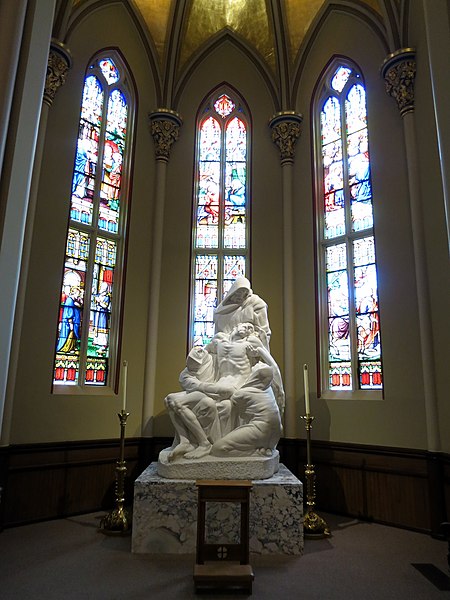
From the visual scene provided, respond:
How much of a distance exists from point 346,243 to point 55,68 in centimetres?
468

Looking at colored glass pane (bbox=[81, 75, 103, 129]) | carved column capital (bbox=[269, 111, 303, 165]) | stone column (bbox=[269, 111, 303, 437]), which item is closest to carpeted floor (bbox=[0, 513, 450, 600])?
stone column (bbox=[269, 111, 303, 437])

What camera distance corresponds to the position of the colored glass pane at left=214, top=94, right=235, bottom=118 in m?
8.45

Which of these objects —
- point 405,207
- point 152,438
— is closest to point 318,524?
point 152,438

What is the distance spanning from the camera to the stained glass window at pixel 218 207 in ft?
25.2

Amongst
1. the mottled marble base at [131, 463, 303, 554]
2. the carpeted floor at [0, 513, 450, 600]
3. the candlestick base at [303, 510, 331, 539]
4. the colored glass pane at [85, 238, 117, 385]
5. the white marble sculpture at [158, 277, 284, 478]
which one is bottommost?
the carpeted floor at [0, 513, 450, 600]

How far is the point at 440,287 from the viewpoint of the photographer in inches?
219

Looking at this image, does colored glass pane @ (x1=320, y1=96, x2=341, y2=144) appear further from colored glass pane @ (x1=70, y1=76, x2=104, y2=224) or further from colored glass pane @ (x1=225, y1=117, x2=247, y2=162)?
colored glass pane @ (x1=70, y1=76, x2=104, y2=224)

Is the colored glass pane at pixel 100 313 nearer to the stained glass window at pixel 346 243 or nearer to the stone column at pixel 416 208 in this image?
the stained glass window at pixel 346 243

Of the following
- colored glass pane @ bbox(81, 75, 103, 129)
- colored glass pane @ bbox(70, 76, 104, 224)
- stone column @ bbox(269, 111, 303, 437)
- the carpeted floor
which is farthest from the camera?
colored glass pane @ bbox(81, 75, 103, 129)

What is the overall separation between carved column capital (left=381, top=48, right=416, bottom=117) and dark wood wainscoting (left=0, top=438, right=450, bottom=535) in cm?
447

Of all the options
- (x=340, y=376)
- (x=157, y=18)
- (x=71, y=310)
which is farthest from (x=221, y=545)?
(x=157, y=18)

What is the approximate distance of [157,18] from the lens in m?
8.07

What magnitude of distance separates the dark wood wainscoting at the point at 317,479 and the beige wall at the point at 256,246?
194 mm

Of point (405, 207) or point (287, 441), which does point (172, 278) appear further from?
point (405, 207)
